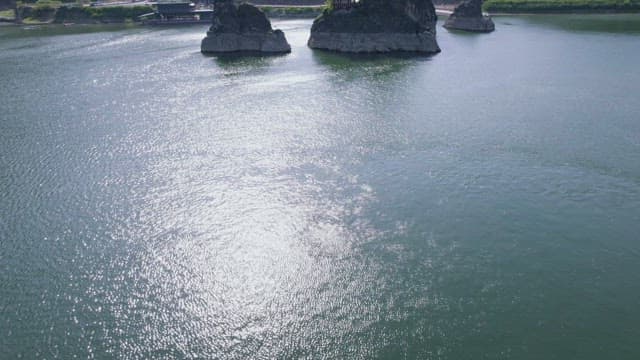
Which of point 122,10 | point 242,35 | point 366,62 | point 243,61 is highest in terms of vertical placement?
point 122,10

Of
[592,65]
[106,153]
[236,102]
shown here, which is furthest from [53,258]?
[592,65]

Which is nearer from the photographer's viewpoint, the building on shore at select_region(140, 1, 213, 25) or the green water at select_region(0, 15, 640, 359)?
the green water at select_region(0, 15, 640, 359)

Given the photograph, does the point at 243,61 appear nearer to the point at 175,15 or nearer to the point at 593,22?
the point at 175,15

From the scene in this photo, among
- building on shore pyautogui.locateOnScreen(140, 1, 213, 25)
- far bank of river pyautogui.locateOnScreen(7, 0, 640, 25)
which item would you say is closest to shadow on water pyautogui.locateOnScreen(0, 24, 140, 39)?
far bank of river pyautogui.locateOnScreen(7, 0, 640, 25)

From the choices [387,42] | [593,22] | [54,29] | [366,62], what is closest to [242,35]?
[366,62]

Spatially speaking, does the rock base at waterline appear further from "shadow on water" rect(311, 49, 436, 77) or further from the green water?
the green water

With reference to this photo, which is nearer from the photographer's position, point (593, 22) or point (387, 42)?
point (387, 42)
